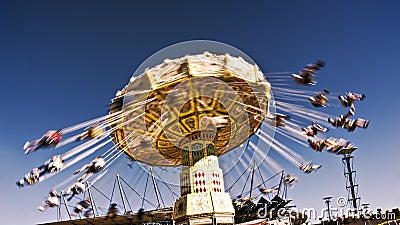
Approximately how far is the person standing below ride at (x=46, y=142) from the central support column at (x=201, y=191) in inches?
261

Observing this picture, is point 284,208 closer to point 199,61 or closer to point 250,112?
point 250,112

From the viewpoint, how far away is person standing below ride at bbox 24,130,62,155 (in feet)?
32.8

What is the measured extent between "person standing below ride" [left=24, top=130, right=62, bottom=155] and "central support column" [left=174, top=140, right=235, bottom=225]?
6.63 m

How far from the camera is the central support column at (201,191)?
15.1 meters

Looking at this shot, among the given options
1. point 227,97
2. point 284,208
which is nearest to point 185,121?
point 227,97

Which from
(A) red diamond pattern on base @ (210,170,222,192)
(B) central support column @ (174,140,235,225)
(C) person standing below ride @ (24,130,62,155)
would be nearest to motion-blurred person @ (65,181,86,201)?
(C) person standing below ride @ (24,130,62,155)

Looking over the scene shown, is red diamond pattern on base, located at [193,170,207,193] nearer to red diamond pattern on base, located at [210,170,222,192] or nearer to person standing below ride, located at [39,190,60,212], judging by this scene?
red diamond pattern on base, located at [210,170,222,192]

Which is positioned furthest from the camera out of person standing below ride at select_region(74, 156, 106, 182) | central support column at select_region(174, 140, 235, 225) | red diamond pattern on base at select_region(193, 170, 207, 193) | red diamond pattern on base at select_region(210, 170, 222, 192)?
red diamond pattern on base at select_region(210, 170, 222, 192)

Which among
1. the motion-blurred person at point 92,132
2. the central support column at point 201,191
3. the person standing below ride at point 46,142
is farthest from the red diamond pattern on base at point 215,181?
the person standing below ride at point 46,142

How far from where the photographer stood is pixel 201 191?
627 inches

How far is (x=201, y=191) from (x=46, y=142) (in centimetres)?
747

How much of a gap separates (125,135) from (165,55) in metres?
4.90

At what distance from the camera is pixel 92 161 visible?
1188 centimetres

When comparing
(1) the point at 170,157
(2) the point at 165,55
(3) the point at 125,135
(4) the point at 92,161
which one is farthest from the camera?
(1) the point at 170,157
